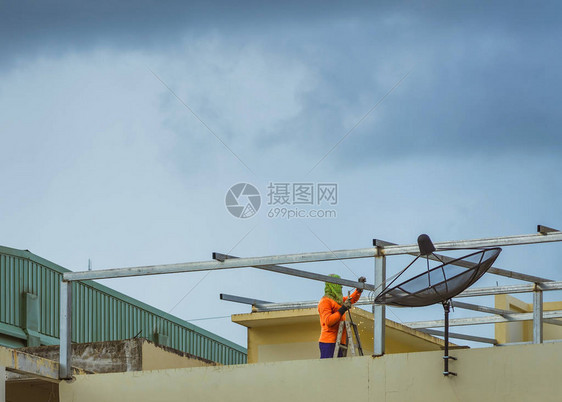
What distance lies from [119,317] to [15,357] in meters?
14.8

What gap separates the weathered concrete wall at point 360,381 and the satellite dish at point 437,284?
0.26 m

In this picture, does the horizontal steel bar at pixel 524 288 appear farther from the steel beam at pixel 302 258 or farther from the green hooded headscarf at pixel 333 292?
the green hooded headscarf at pixel 333 292

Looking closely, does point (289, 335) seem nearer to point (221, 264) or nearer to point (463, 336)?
point (463, 336)

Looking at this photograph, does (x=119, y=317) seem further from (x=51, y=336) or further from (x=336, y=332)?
(x=336, y=332)

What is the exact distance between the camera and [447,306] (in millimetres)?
10852

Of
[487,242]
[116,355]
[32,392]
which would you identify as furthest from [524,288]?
[116,355]

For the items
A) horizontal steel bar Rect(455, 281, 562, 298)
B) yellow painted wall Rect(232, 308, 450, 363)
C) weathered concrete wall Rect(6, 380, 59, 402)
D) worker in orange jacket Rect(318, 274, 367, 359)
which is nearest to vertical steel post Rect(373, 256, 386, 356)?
worker in orange jacket Rect(318, 274, 367, 359)

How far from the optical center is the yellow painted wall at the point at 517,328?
72.9 ft

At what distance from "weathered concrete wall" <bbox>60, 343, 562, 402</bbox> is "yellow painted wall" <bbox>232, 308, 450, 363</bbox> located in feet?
21.7

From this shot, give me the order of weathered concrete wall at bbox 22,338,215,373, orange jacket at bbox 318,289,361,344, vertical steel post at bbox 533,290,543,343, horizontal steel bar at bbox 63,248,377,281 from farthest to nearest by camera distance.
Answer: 1. weathered concrete wall at bbox 22,338,215,373
2. orange jacket at bbox 318,289,361,344
3. vertical steel post at bbox 533,290,543,343
4. horizontal steel bar at bbox 63,248,377,281

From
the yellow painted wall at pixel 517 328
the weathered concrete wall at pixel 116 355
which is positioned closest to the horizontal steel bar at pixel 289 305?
the weathered concrete wall at pixel 116 355

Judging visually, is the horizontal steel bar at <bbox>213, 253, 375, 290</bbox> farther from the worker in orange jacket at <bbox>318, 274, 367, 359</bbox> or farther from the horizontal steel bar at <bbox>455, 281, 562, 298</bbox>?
the horizontal steel bar at <bbox>455, 281, 562, 298</bbox>

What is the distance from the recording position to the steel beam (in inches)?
440

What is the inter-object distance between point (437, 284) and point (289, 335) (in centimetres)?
943
